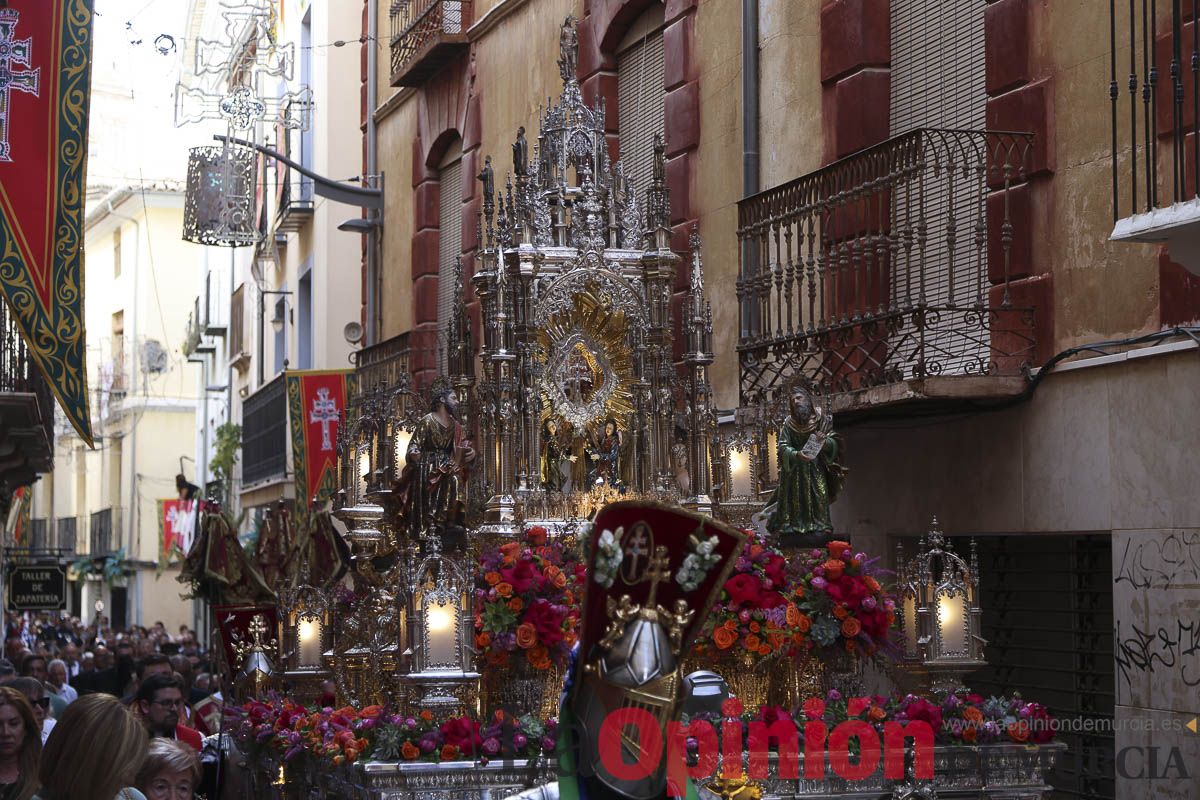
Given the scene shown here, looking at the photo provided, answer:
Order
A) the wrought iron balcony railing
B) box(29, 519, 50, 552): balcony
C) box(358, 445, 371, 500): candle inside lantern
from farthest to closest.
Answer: box(29, 519, 50, 552): balcony
the wrought iron balcony railing
box(358, 445, 371, 500): candle inside lantern

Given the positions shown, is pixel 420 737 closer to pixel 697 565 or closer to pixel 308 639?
pixel 308 639

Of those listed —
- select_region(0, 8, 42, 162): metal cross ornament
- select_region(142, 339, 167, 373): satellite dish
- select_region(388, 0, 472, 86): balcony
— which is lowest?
select_region(0, 8, 42, 162): metal cross ornament

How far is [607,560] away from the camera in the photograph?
19.6ft

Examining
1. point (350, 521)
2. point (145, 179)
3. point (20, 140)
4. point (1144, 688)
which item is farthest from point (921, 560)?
point (145, 179)

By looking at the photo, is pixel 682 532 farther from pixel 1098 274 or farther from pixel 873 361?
pixel 873 361

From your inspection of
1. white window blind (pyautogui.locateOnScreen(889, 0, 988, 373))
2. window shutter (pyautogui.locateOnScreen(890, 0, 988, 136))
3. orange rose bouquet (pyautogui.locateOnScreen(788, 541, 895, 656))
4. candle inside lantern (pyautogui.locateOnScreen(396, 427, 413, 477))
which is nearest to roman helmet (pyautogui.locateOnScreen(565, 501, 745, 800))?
orange rose bouquet (pyautogui.locateOnScreen(788, 541, 895, 656))

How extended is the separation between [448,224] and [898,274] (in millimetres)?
10443

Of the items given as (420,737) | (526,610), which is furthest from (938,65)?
(420,737)

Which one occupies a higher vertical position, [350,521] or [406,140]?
[406,140]

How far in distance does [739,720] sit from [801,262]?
4442mm

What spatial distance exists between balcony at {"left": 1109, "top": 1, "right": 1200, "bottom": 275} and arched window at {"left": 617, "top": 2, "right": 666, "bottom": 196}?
693cm

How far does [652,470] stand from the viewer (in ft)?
38.6

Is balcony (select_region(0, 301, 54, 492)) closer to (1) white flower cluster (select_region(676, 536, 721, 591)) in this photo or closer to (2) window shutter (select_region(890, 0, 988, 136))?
(2) window shutter (select_region(890, 0, 988, 136))

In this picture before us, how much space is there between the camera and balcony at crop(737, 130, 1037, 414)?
11.8 metres
